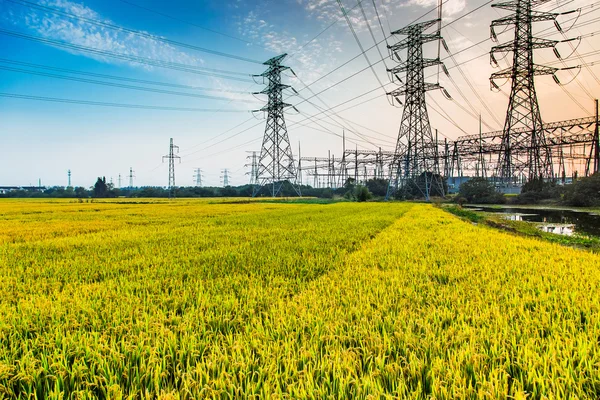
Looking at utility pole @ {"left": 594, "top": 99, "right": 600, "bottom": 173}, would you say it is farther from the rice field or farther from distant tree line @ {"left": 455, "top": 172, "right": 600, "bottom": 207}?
the rice field

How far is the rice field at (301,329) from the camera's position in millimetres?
1569

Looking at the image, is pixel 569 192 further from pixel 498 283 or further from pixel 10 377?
pixel 10 377

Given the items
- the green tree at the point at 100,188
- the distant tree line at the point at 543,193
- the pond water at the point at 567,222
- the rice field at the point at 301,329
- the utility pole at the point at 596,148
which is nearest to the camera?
the rice field at the point at 301,329

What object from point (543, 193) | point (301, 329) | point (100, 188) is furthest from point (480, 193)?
point (100, 188)

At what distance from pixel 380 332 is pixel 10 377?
2239 millimetres

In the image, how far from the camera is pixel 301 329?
2.24m

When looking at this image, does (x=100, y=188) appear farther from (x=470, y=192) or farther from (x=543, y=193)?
(x=543, y=193)

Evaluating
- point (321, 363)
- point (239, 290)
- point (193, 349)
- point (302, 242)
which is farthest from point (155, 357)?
point (302, 242)

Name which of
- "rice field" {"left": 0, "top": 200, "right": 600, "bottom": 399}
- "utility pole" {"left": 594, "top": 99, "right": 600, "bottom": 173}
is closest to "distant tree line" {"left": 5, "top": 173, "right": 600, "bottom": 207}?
"utility pole" {"left": 594, "top": 99, "right": 600, "bottom": 173}

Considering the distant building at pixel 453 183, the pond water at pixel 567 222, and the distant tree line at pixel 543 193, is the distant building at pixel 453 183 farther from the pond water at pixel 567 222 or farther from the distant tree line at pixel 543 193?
the pond water at pixel 567 222

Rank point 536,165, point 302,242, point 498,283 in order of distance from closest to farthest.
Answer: point 498,283
point 302,242
point 536,165

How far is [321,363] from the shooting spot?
1719 millimetres

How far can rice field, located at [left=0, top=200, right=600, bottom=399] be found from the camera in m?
1.57

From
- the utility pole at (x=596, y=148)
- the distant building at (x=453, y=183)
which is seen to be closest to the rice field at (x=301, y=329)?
the utility pole at (x=596, y=148)
